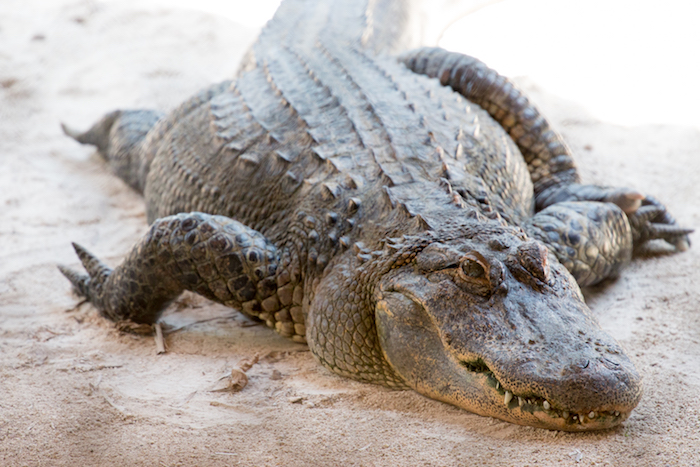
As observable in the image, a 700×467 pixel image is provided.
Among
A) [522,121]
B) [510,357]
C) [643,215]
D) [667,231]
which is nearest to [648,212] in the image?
[643,215]

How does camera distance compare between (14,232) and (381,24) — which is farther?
(381,24)

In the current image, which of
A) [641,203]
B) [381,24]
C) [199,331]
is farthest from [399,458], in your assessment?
[381,24]

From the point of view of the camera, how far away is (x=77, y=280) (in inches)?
139

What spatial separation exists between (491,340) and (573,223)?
4.73ft

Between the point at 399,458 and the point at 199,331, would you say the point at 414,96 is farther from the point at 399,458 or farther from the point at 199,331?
the point at 399,458

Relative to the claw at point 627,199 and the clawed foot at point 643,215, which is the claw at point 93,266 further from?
the claw at point 627,199

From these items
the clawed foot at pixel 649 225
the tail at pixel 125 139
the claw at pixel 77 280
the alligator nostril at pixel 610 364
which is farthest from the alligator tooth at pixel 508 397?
the tail at pixel 125 139

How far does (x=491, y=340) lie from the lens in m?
2.03

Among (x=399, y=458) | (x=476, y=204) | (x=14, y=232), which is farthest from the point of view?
(x=14, y=232)

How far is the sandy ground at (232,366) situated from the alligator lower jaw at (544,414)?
0.05 m

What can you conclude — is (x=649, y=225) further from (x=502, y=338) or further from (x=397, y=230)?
(x=502, y=338)

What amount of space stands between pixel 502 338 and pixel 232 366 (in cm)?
137

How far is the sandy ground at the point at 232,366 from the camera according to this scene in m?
2.03

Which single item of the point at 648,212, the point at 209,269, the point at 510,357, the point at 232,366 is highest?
the point at 648,212
